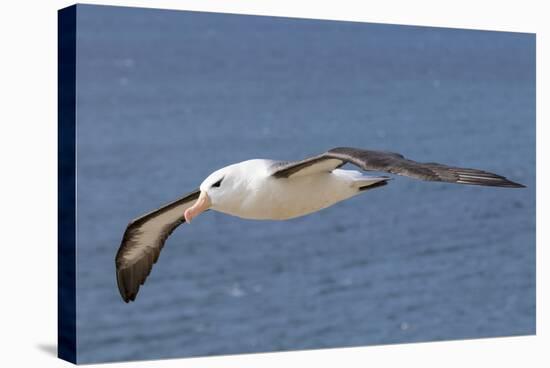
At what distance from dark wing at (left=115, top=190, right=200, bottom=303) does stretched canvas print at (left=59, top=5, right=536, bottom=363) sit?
0.05 feet

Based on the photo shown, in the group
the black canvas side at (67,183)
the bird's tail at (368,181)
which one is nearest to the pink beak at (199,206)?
the black canvas side at (67,183)

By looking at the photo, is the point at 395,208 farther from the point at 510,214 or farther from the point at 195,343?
the point at 195,343

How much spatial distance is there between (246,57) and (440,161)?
7.52 ft

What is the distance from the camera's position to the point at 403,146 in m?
12.2

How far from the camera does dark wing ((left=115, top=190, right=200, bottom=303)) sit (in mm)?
10688

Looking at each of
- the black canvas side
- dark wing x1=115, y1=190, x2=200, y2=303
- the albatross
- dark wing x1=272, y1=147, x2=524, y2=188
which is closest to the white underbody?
the albatross

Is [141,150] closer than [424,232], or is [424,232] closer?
[141,150]

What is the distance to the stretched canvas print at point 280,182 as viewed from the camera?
10344 millimetres

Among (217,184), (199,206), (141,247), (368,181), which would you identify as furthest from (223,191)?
(141,247)

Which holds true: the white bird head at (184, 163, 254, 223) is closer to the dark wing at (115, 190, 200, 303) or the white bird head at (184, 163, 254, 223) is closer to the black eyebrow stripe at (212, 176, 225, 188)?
the black eyebrow stripe at (212, 176, 225, 188)

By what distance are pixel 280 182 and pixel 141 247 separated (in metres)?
1.56

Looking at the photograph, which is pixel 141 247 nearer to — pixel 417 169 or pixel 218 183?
pixel 218 183

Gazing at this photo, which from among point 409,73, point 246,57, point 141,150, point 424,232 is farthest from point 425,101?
point 141,150

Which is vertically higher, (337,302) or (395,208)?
(395,208)
